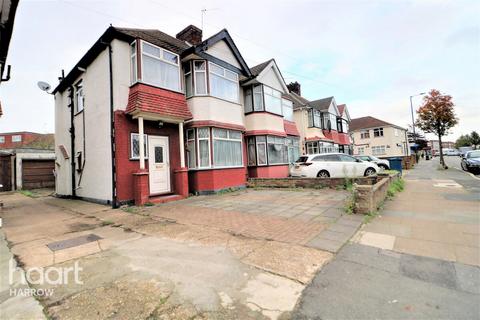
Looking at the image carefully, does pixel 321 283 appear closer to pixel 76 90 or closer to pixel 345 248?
pixel 345 248

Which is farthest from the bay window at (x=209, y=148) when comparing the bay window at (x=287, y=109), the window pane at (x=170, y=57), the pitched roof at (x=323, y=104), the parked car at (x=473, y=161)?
the parked car at (x=473, y=161)

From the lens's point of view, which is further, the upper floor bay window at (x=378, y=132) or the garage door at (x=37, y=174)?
the upper floor bay window at (x=378, y=132)

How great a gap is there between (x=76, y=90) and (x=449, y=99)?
90.5ft

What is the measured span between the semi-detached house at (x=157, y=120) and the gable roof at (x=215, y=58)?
48 millimetres

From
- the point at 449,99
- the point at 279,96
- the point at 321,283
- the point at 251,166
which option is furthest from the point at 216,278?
the point at 449,99

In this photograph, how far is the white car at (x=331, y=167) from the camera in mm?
13227

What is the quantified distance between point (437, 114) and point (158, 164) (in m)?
23.5

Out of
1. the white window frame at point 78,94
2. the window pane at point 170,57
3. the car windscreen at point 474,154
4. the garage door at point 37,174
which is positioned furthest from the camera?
the garage door at point 37,174

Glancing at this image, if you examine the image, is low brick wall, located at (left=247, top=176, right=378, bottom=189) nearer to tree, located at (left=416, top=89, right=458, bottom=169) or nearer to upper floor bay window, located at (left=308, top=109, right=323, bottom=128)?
upper floor bay window, located at (left=308, top=109, right=323, bottom=128)

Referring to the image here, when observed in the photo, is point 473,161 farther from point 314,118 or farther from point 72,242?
point 72,242

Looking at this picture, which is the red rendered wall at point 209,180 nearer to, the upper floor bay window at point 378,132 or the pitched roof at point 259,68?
the pitched roof at point 259,68

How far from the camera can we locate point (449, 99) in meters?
19.7

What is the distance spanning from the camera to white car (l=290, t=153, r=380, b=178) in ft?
43.4

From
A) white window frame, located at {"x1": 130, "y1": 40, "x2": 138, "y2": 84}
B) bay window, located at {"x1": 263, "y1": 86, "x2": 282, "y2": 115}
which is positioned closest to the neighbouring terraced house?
bay window, located at {"x1": 263, "y1": 86, "x2": 282, "y2": 115}
